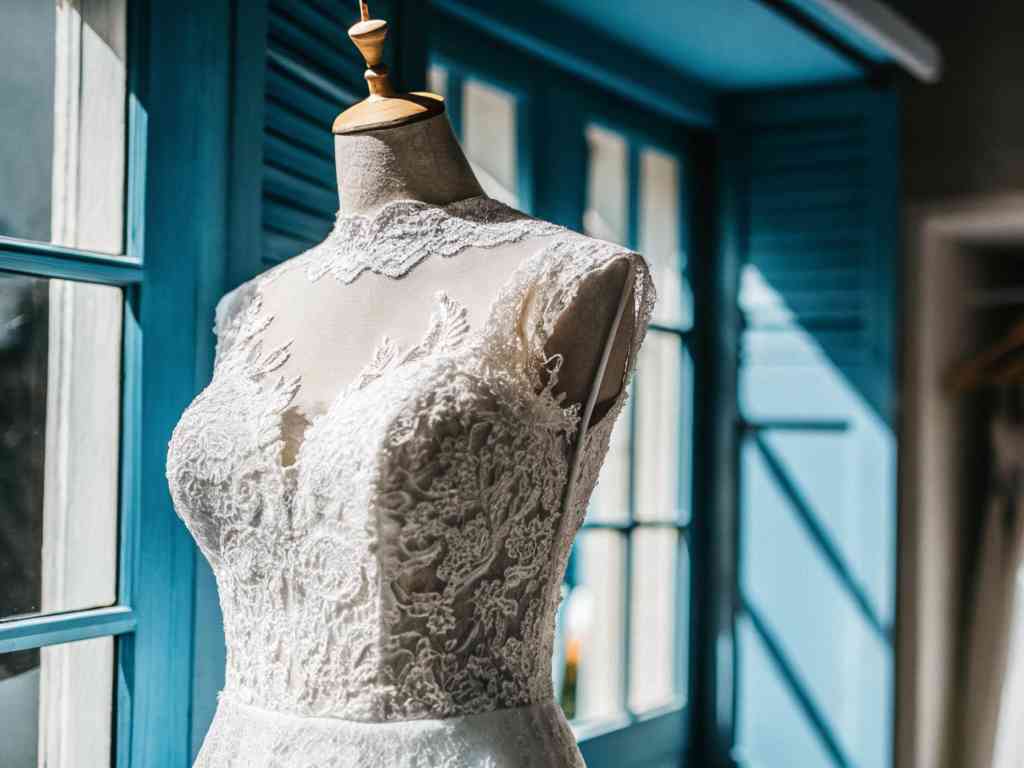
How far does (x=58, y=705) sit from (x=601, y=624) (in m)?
1.49

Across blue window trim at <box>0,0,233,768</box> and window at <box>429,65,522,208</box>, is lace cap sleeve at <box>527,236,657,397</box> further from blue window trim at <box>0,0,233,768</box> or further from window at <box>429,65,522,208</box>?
window at <box>429,65,522,208</box>

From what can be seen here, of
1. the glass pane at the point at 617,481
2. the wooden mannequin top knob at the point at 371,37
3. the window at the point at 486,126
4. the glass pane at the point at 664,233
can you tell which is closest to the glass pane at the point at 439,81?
the window at the point at 486,126

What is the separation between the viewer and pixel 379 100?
131cm

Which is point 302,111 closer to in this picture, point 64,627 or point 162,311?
point 162,311

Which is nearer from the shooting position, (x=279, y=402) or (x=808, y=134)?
(x=279, y=402)

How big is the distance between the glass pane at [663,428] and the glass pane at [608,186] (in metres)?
0.28

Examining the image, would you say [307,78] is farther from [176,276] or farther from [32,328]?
[32,328]

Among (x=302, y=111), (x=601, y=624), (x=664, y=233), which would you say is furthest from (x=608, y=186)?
(x=302, y=111)

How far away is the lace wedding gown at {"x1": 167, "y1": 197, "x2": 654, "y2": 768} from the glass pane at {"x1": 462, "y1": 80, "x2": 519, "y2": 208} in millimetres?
1069

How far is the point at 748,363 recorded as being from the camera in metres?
3.00

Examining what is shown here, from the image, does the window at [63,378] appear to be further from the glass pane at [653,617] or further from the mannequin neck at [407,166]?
the glass pane at [653,617]

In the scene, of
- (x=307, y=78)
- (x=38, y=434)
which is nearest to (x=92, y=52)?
(x=307, y=78)

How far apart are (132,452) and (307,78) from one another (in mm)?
548

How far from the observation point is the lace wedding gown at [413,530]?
1137 millimetres
